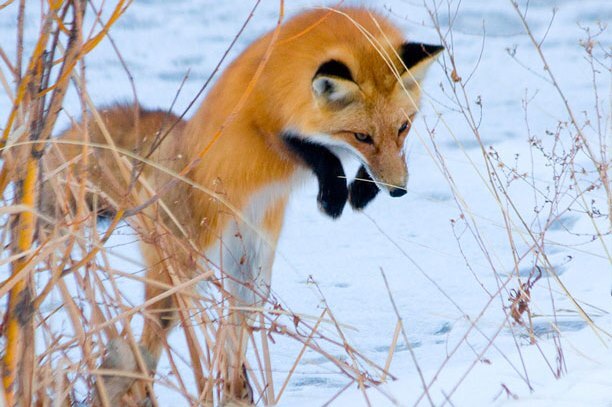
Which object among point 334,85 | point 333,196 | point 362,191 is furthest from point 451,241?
point 334,85

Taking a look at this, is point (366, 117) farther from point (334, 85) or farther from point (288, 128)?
Answer: point (288, 128)

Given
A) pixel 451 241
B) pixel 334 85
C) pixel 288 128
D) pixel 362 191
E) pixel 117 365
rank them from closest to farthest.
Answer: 1. pixel 117 365
2. pixel 334 85
3. pixel 288 128
4. pixel 362 191
5. pixel 451 241

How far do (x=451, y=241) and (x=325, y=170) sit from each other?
1466 mm

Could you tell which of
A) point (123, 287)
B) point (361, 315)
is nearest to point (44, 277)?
point (123, 287)

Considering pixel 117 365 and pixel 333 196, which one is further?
pixel 333 196

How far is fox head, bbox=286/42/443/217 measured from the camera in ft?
11.6

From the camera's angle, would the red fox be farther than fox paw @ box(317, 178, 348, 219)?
No

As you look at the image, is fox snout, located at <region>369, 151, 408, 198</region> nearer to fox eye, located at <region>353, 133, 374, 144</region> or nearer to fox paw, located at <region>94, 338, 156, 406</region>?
fox eye, located at <region>353, 133, 374, 144</region>

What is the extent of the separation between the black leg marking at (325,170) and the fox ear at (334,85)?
22 centimetres

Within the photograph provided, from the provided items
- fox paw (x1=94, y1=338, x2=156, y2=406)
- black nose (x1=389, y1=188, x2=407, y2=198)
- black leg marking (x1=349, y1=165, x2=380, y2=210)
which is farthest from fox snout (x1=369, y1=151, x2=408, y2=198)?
fox paw (x1=94, y1=338, x2=156, y2=406)

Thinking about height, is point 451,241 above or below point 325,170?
below

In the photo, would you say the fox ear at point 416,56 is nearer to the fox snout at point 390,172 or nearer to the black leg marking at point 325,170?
the fox snout at point 390,172

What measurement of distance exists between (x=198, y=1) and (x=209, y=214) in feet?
21.1

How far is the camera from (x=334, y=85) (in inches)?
138
